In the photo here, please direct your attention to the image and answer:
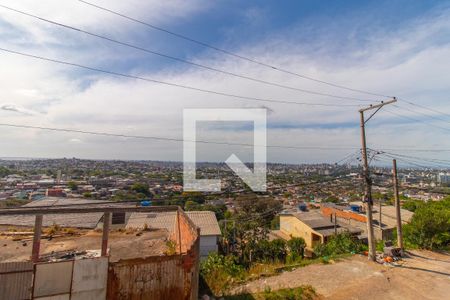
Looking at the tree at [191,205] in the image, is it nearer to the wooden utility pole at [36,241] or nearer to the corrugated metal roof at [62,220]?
the corrugated metal roof at [62,220]

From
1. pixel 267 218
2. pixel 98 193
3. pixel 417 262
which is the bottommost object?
pixel 267 218

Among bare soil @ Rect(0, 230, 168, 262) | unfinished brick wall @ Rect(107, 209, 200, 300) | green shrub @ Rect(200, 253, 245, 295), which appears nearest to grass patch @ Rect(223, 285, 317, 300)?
green shrub @ Rect(200, 253, 245, 295)

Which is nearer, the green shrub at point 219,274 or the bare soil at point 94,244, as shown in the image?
the bare soil at point 94,244

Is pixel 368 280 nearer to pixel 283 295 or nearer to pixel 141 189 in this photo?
pixel 283 295

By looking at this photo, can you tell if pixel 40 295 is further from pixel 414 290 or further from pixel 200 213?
pixel 200 213

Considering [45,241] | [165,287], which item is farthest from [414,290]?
[45,241]

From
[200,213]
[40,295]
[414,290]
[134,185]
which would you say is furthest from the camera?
[134,185]

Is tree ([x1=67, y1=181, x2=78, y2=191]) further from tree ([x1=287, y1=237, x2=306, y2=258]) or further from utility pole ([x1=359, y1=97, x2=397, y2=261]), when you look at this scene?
utility pole ([x1=359, y1=97, x2=397, y2=261])

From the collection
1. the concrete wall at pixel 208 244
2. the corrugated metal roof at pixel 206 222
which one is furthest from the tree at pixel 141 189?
the concrete wall at pixel 208 244
